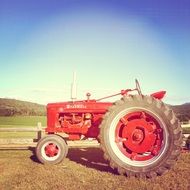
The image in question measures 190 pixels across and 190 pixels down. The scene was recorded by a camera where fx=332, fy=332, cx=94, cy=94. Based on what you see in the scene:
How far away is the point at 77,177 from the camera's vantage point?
249 inches

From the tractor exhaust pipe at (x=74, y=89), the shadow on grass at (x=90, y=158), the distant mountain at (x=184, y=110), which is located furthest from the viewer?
the distant mountain at (x=184, y=110)

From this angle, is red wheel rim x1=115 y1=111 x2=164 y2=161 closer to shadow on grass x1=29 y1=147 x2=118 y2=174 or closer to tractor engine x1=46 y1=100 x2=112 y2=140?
shadow on grass x1=29 y1=147 x2=118 y2=174

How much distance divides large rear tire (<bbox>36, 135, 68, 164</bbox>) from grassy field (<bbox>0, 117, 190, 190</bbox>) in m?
0.18

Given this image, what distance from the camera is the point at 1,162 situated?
25.9ft

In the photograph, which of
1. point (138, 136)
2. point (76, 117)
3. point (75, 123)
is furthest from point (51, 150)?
point (138, 136)

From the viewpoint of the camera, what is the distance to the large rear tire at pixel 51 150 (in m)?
7.65

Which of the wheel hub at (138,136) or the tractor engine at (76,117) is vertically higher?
the tractor engine at (76,117)

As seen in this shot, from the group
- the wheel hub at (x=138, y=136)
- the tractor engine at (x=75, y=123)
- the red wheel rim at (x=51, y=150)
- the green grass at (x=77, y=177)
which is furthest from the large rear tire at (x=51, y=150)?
the wheel hub at (x=138, y=136)

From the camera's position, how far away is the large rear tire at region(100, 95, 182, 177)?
20.7 ft

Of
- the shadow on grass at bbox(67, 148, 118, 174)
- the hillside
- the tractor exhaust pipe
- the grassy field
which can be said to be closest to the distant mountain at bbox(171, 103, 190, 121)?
the shadow on grass at bbox(67, 148, 118, 174)

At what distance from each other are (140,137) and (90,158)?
227 cm

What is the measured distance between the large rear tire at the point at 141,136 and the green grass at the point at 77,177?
254 mm

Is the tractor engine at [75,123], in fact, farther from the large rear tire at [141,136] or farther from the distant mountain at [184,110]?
the distant mountain at [184,110]

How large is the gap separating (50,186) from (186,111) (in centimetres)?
2266
